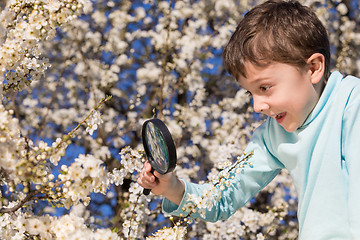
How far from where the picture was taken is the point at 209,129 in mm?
3994

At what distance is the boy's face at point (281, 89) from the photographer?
1.59m

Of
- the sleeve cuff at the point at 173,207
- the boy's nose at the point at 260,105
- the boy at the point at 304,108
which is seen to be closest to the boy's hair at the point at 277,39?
the boy at the point at 304,108

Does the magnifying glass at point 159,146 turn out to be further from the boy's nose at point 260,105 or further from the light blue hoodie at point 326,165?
the boy's nose at point 260,105

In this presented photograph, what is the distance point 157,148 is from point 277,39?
58 centimetres

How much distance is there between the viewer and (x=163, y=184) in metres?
1.74

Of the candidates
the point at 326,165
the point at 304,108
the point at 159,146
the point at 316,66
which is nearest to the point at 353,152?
the point at 326,165

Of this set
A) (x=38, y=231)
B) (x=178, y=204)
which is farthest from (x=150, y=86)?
(x=38, y=231)

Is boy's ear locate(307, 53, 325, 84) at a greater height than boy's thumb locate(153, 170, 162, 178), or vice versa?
boy's ear locate(307, 53, 325, 84)

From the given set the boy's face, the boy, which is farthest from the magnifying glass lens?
the boy's face

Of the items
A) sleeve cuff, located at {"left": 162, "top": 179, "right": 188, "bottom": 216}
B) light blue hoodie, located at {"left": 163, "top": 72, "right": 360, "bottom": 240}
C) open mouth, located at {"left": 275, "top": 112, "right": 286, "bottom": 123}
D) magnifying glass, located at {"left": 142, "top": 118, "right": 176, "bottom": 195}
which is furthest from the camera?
sleeve cuff, located at {"left": 162, "top": 179, "right": 188, "bottom": 216}

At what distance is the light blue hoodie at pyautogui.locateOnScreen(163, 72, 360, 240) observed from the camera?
1561 mm

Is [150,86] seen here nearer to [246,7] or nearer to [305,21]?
[246,7]

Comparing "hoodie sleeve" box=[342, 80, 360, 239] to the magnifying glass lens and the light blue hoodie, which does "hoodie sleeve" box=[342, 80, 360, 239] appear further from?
the magnifying glass lens

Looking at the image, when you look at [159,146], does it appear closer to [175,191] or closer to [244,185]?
[175,191]
